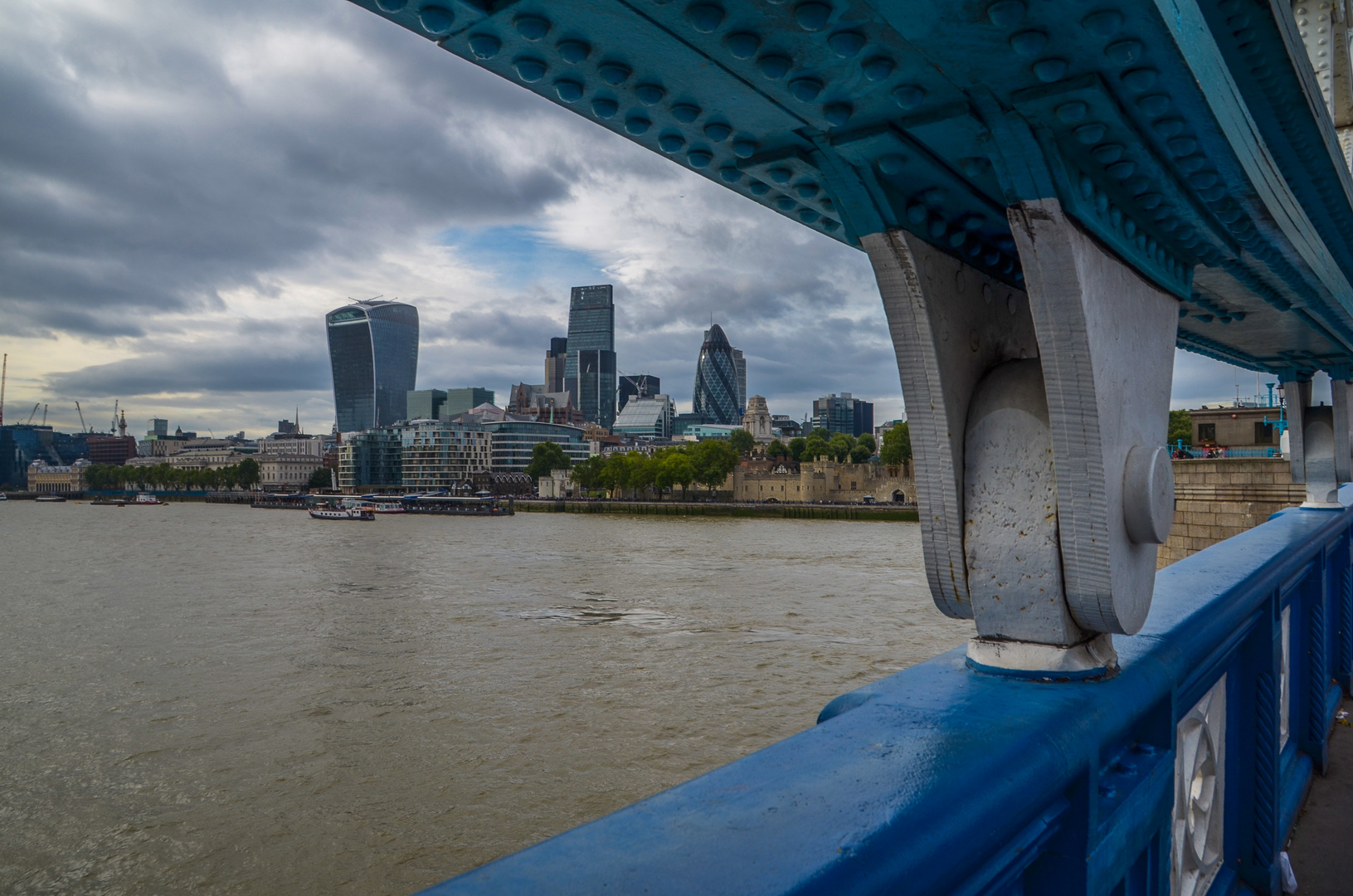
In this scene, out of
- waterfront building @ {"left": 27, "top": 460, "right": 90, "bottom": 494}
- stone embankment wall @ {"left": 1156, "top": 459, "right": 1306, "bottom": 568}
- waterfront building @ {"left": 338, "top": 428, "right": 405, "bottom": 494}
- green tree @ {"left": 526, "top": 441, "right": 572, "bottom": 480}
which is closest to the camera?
stone embankment wall @ {"left": 1156, "top": 459, "right": 1306, "bottom": 568}

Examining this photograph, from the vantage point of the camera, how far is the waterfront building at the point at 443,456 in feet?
371

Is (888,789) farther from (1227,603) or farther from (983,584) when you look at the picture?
(1227,603)

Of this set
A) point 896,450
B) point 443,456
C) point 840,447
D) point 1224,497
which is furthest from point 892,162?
point 443,456

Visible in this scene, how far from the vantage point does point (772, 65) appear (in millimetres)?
1206

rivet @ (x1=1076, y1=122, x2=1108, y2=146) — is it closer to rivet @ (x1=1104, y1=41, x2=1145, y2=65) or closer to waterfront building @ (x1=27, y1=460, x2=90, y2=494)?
rivet @ (x1=1104, y1=41, x2=1145, y2=65)

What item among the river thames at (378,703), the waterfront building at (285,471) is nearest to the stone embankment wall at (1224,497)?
the river thames at (378,703)

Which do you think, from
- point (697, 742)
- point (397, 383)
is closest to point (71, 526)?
point (697, 742)

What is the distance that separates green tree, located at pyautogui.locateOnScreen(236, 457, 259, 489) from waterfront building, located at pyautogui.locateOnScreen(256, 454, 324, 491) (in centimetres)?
188

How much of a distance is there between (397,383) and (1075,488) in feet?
587

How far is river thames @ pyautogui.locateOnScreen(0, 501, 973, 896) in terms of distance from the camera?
8.12m

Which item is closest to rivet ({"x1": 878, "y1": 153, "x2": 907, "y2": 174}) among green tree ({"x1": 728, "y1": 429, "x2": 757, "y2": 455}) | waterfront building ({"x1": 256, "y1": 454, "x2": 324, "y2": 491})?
green tree ({"x1": 728, "y1": 429, "x2": 757, "y2": 455})

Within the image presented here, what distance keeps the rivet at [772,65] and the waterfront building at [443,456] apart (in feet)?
375

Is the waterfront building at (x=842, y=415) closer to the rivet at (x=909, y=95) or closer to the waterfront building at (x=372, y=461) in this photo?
the waterfront building at (x=372, y=461)

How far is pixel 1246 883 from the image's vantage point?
103 inches
